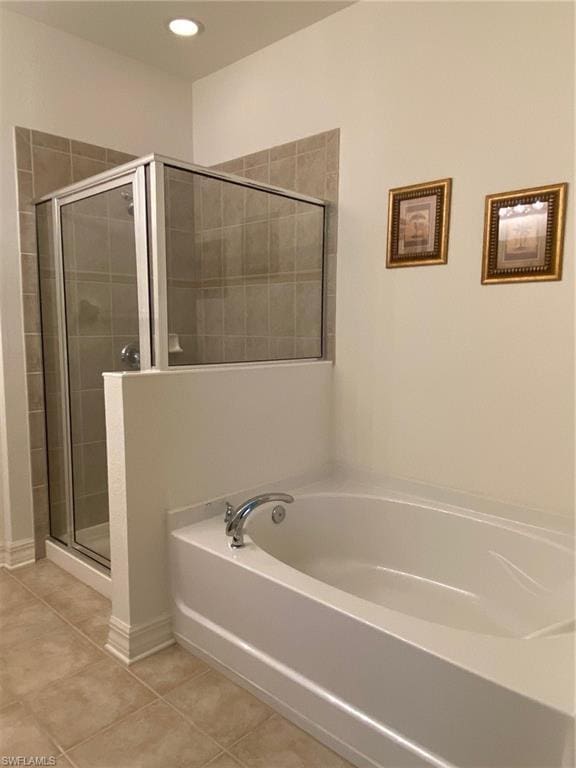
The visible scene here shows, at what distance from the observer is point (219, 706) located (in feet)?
5.49

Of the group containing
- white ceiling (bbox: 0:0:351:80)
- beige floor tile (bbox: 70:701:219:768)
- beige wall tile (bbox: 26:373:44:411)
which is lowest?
beige floor tile (bbox: 70:701:219:768)

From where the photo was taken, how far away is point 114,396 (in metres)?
1.85

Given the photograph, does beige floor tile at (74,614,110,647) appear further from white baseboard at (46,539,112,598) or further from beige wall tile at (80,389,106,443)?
beige wall tile at (80,389,106,443)

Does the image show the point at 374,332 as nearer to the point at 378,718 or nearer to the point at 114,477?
the point at 114,477

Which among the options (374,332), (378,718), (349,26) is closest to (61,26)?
(349,26)

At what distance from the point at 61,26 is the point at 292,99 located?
3.66 ft

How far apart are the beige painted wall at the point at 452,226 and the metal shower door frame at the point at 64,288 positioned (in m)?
0.94

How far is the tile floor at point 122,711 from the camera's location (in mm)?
1482

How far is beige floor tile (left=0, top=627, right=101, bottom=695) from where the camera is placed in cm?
179

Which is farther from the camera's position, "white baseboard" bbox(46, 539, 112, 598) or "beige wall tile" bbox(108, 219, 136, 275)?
"white baseboard" bbox(46, 539, 112, 598)

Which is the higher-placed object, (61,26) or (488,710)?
(61,26)

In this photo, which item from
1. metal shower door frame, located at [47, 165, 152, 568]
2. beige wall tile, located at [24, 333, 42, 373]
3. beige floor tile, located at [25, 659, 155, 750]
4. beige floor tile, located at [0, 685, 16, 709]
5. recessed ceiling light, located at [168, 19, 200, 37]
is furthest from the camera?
beige wall tile, located at [24, 333, 42, 373]

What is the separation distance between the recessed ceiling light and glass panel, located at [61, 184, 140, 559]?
0.94 metres
